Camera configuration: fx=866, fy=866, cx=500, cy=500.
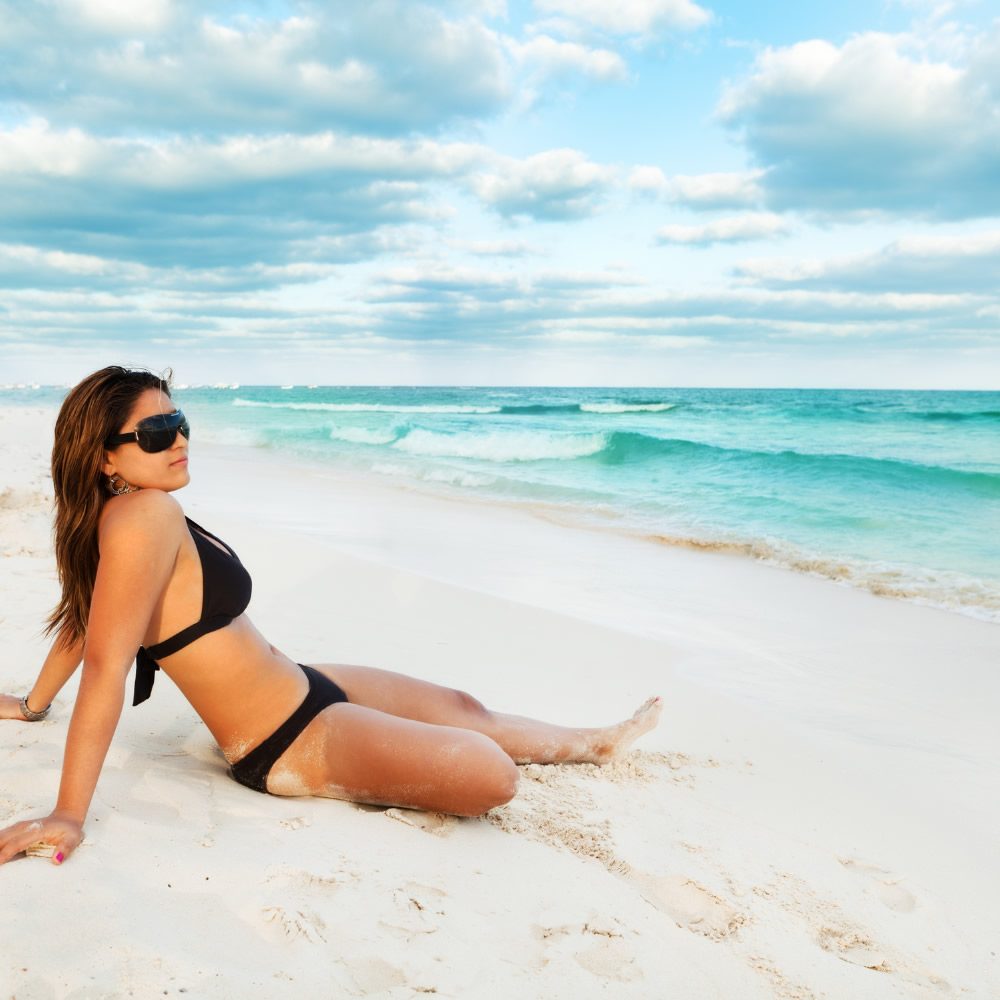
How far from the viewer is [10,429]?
19.2 m

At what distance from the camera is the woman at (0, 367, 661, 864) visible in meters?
2.52

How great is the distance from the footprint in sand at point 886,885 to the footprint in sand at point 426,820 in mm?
1575

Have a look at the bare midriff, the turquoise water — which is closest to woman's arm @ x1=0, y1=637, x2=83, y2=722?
the bare midriff

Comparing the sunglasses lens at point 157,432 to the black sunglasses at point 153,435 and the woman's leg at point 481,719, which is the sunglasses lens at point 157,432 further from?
the woman's leg at point 481,719

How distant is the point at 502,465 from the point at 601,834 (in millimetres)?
18881

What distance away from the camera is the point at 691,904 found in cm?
287

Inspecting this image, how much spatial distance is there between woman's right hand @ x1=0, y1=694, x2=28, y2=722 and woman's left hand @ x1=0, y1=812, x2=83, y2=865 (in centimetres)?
130

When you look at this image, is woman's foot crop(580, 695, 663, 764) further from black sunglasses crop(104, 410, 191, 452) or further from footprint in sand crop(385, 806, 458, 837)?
black sunglasses crop(104, 410, 191, 452)

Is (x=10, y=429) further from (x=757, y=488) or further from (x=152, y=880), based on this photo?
(x=152, y=880)

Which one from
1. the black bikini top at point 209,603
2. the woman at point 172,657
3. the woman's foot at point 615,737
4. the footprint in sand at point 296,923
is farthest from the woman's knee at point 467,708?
the footprint in sand at point 296,923

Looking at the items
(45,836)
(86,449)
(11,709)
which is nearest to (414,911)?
(45,836)

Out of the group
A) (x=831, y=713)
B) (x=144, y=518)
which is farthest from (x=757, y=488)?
(x=144, y=518)

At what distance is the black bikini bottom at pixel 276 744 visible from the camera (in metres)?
3.04

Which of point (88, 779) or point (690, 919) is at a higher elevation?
point (88, 779)
